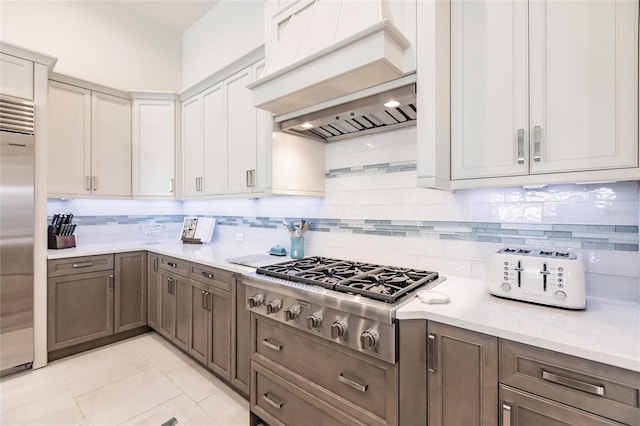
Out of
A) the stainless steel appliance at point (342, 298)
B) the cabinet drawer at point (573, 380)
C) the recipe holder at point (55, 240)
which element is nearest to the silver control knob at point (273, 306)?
the stainless steel appliance at point (342, 298)

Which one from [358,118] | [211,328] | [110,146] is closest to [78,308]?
[211,328]

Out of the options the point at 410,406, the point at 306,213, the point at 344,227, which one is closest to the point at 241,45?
the point at 306,213

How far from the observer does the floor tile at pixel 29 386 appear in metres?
2.17

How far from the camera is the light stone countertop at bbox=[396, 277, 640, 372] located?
93 cm

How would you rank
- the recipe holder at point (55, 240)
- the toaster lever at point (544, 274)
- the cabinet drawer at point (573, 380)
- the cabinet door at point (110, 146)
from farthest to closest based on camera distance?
the cabinet door at point (110, 146)
the recipe holder at point (55, 240)
the toaster lever at point (544, 274)
the cabinet drawer at point (573, 380)

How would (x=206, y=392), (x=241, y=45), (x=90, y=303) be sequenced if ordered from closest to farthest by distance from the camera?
(x=206, y=392) < (x=90, y=303) < (x=241, y=45)

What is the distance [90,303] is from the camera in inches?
114

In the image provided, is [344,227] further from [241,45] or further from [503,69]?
[241,45]

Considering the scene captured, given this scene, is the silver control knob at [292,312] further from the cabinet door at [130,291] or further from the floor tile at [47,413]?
the cabinet door at [130,291]

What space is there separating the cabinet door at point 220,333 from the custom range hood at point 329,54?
1.43m

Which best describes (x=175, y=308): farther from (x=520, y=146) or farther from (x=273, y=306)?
(x=520, y=146)

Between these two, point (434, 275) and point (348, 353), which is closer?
point (348, 353)

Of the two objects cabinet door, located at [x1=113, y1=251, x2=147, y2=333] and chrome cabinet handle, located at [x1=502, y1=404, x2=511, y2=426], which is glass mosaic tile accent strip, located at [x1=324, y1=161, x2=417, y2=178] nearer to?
chrome cabinet handle, located at [x1=502, y1=404, x2=511, y2=426]

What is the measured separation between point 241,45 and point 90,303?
10.0 ft
